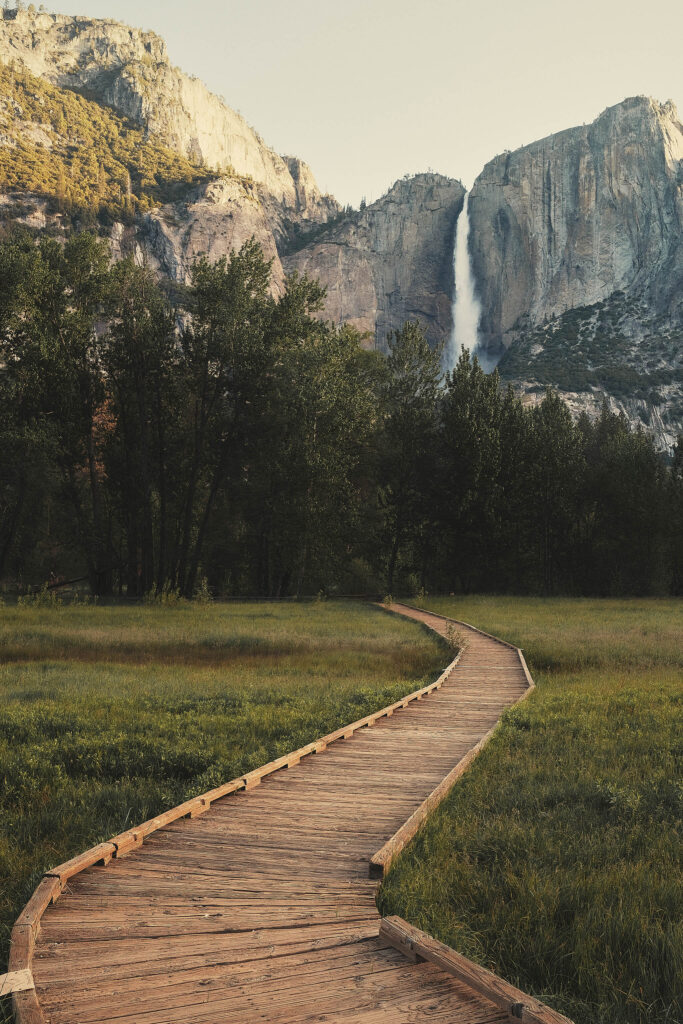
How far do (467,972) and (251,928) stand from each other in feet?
4.75

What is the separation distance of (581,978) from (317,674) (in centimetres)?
1319

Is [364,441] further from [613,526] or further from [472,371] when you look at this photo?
[613,526]

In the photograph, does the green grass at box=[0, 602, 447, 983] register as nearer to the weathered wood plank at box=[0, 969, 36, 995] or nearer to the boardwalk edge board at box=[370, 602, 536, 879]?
the weathered wood plank at box=[0, 969, 36, 995]

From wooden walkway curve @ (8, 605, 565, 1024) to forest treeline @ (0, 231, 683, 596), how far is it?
30566 mm

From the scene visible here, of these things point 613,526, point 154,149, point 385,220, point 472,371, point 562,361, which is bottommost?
point 613,526

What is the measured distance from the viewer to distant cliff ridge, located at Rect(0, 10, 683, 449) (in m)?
141

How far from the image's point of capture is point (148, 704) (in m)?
12.5

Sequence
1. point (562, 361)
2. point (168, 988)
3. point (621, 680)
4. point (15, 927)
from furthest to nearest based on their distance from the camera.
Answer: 1. point (562, 361)
2. point (621, 680)
3. point (15, 927)
4. point (168, 988)

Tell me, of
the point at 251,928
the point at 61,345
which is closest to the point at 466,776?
the point at 251,928

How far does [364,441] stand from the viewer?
43.6 metres

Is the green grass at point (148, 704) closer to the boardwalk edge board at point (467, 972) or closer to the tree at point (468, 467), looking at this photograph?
the boardwalk edge board at point (467, 972)

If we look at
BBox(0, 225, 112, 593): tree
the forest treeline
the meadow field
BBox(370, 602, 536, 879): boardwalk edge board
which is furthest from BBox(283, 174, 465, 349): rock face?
BBox(370, 602, 536, 879): boardwalk edge board

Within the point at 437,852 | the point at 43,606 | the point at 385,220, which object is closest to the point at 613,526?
the point at 43,606

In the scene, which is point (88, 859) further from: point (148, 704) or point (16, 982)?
point (148, 704)
